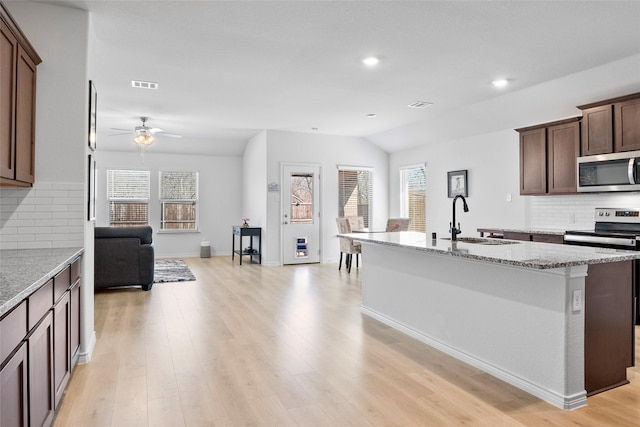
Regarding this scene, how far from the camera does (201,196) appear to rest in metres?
10.0

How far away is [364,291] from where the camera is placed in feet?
14.9

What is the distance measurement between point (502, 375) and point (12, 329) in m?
2.75

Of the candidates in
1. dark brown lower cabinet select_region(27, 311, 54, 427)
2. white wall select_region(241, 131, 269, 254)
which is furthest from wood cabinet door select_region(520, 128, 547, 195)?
dark brown lower cabinet select_region(27, 311, 54, 427)

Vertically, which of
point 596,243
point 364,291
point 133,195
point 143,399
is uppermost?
point 133,195

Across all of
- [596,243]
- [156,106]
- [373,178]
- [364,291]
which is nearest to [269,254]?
[373,178]

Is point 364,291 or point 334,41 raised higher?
point 334,41

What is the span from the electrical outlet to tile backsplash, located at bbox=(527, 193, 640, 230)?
10.1ft

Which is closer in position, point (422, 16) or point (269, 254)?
point (422, 16)

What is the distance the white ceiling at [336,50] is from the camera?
3232mm

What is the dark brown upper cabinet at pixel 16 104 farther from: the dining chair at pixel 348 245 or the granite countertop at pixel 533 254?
the dining chair at pixel 348 245

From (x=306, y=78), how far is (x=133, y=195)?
6170 mm

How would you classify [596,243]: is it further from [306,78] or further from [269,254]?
[269,254]

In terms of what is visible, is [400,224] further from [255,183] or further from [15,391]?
[15,391]

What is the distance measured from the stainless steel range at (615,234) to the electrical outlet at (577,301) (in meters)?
2.30
